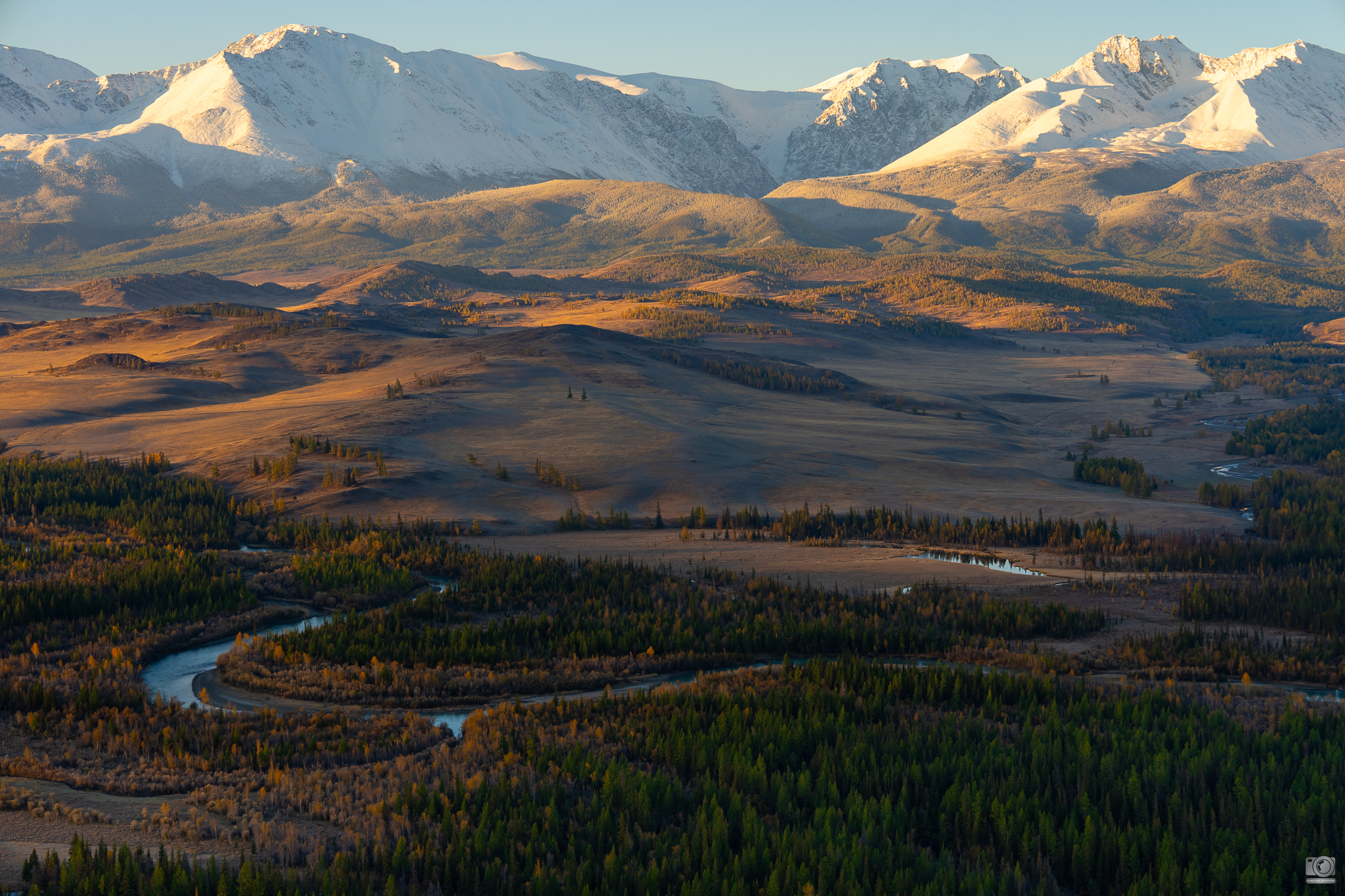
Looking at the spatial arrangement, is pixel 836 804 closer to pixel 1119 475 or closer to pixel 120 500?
pixel 120 500

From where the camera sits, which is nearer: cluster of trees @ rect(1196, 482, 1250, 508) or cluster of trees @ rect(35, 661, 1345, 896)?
cluster of trees @ rect(35, 661, 1345, 896)

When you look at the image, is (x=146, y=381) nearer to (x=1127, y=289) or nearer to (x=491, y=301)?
(x=491, y=301)

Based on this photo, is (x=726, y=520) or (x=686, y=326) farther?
(x=686, y=326)

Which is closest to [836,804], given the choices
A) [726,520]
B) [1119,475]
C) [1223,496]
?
[726,520]

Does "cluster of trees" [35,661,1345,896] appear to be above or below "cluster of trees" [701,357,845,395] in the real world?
below

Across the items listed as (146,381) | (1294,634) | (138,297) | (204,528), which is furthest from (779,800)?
(138,297)

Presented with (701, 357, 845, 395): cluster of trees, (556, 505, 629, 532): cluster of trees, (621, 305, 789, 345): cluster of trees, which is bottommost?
(556, 505, 629, 532): cluster of trees

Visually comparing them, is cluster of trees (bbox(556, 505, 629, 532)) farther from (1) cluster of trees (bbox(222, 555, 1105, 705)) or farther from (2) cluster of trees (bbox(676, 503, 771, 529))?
(1) cluster of trees (bbox(222, 555, 1105, 705))

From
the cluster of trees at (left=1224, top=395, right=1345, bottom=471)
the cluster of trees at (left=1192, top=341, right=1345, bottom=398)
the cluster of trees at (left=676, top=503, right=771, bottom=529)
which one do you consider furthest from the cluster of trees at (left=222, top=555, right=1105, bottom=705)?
the cluster of trees at (left=1192, top=341, right=1345, bottom=398)
